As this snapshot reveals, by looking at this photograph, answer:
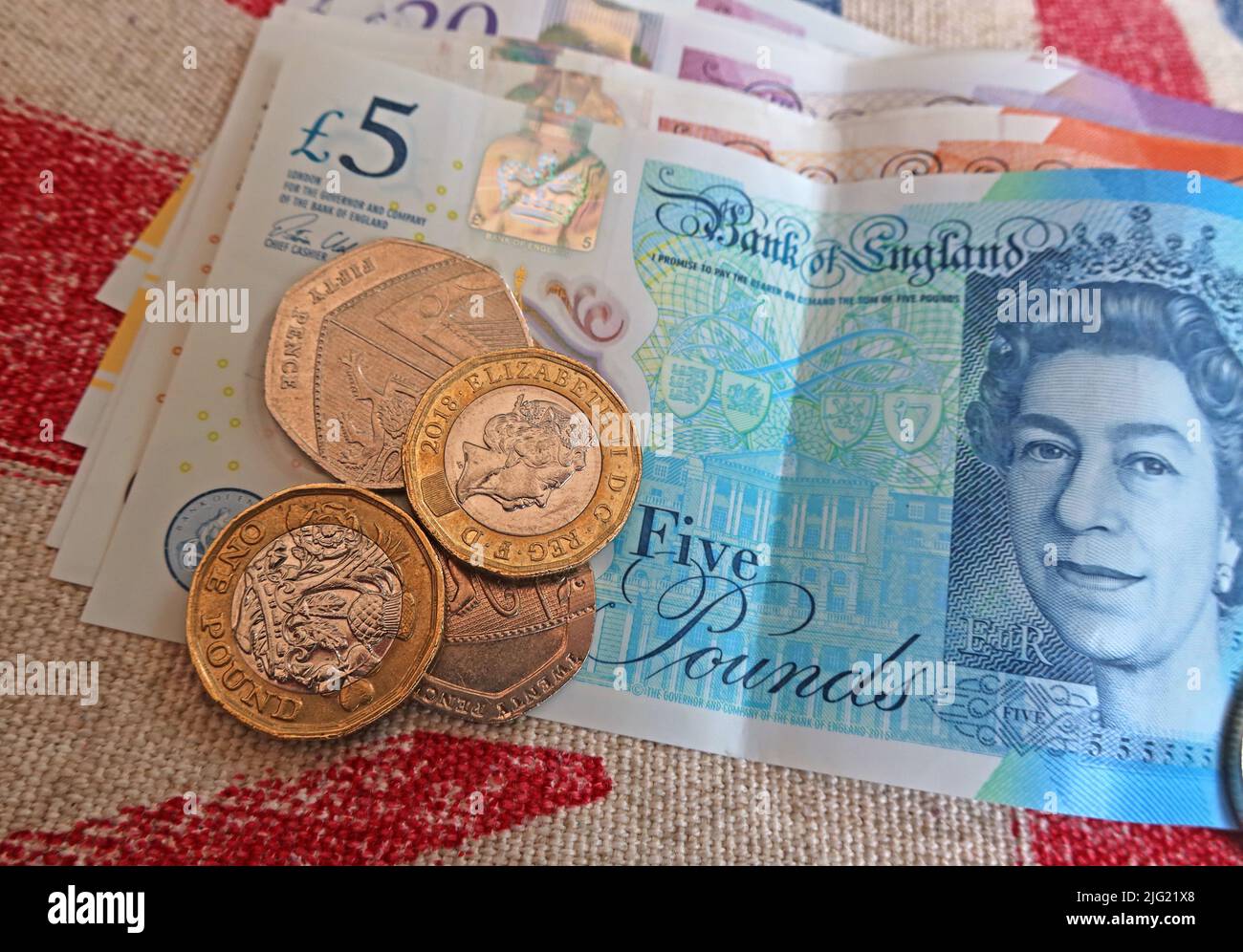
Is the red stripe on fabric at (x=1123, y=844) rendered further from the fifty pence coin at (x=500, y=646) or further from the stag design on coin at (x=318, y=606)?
the stag design on coin at (x=318, y=606)

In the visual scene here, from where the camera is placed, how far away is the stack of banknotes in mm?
A: 601

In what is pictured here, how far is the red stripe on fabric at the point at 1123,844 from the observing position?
1.93ft

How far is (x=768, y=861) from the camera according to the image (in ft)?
1.86

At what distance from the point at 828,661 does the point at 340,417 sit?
1.25 ft

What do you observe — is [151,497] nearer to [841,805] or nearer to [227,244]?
[227,244]

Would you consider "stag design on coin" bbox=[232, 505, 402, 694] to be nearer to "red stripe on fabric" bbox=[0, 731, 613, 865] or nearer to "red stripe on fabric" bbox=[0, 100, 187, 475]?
"red stripe on fabric" bbox=[0, 731, 613, 865]

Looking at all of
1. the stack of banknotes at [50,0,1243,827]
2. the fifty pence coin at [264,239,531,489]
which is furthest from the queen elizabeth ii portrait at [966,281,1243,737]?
the fifty pence coin at [264,239,531,489]

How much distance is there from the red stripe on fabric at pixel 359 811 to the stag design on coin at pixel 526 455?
167 millimetres

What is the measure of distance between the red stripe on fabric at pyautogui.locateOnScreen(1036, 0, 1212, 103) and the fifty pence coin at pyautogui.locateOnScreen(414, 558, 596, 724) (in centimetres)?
75

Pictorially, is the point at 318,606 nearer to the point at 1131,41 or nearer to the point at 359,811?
the point at 359,811

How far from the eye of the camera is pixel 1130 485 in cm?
62

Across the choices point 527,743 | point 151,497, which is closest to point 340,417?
→ point 151,497

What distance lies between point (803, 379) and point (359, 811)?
438 mm

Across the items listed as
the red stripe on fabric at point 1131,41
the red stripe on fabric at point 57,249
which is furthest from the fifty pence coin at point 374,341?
the red stripe on fabric at point 1131,41
